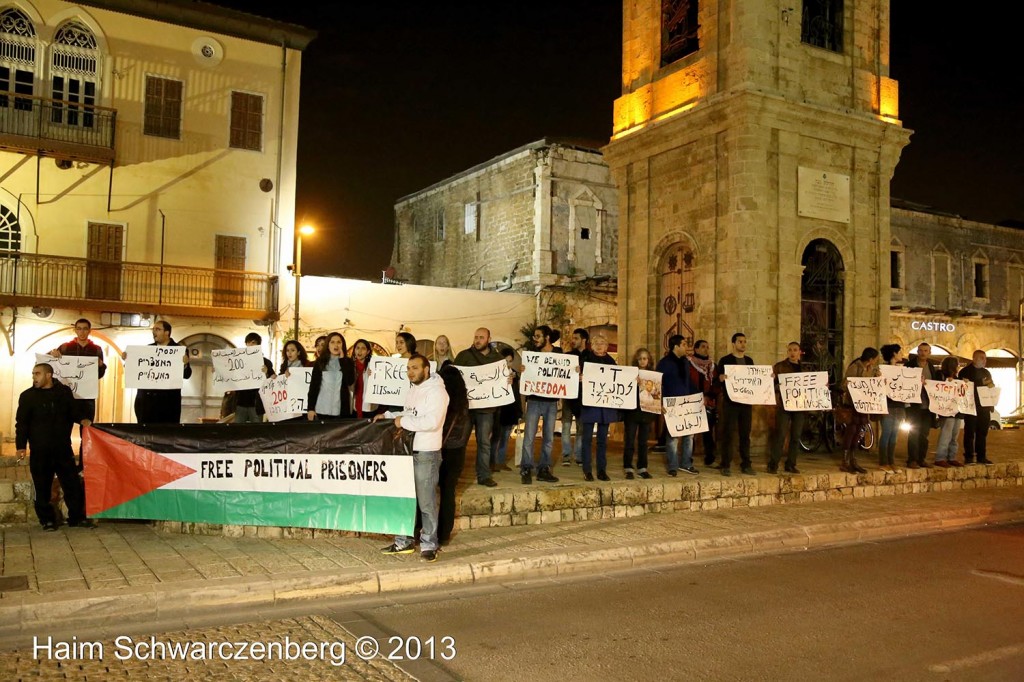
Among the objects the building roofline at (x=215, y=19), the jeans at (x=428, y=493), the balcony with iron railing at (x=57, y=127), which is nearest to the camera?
the jeans at (x=428, y=493)

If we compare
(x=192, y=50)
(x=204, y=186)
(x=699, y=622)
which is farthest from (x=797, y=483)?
(x=192, y=50)

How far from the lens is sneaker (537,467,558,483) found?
36.1ft

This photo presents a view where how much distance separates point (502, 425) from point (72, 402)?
5.38m

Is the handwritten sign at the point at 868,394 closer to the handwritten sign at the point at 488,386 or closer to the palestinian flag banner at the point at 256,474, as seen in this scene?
the handwritten sign at the point at 488,386

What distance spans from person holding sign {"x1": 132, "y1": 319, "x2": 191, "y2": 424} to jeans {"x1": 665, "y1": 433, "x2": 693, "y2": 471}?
684cm

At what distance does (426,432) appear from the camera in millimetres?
7984

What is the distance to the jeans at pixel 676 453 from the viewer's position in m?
12.1

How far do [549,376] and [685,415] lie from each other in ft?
7.77

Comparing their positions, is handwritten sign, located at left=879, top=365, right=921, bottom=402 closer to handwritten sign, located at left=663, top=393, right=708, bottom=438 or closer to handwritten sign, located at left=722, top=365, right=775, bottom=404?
handwritten sign, located at left=722, top=365, right=775, bottom=404

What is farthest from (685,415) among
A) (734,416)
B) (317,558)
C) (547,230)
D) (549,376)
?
(547,230)

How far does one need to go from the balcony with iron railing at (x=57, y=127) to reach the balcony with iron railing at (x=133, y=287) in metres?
3.16

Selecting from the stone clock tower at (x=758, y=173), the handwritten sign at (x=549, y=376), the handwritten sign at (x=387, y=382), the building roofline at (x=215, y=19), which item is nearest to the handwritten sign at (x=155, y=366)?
the handwritten sign at (x=387, y=382)

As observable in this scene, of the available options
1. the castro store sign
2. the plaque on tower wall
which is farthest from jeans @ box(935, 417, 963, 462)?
the castro store sign

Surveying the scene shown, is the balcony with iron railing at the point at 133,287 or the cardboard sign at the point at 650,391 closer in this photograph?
the cardboard sign at the point at 650,391
